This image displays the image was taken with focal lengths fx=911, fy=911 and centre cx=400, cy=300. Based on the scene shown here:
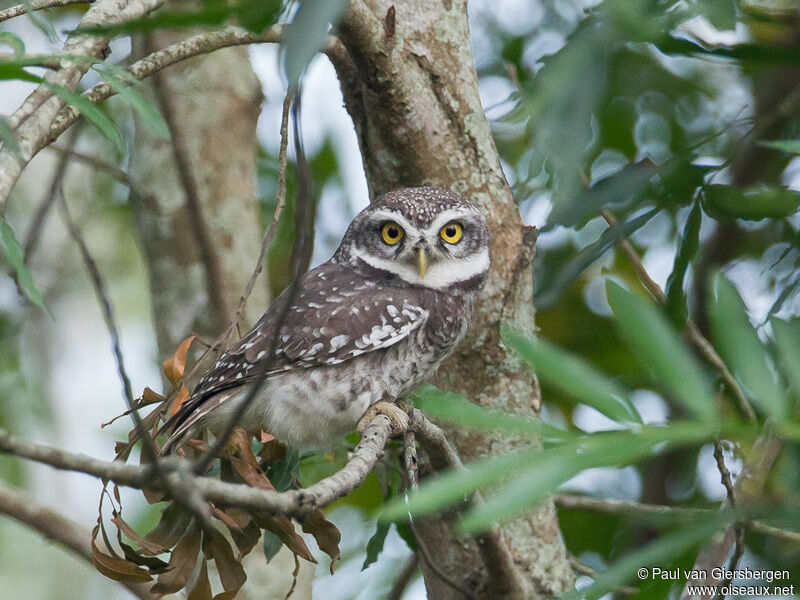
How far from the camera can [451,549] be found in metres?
3.04

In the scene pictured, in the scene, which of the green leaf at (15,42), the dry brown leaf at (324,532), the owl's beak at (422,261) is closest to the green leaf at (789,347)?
the green leaf at (15,42)

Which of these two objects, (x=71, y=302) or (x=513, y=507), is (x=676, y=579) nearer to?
(x=513, y=507)

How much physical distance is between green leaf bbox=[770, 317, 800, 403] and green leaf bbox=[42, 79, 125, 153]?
122 cm

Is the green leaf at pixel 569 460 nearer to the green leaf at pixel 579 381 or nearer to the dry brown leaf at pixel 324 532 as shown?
the green leaf at pixel 579 381

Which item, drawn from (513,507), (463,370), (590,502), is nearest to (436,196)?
(463,370)

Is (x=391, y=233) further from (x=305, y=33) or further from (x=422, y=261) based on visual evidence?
(x=305, y=33)

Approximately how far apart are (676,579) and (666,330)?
33.0 inches

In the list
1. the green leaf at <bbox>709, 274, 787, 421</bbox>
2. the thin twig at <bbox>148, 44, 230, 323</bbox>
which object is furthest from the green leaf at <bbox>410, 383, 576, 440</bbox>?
the thin twig at <bbox>148, 44, 230, 323</bbox>

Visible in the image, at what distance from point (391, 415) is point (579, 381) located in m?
Result: 1.37

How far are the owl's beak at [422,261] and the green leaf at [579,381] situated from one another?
1889mm

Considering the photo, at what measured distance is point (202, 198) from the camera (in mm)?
3922

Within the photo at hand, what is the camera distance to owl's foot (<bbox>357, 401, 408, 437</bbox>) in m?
2.52

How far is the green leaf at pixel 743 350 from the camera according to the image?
125 cm

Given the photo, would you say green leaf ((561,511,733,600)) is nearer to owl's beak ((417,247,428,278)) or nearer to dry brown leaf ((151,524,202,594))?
dry brown leaf ((151,524,202,594))
